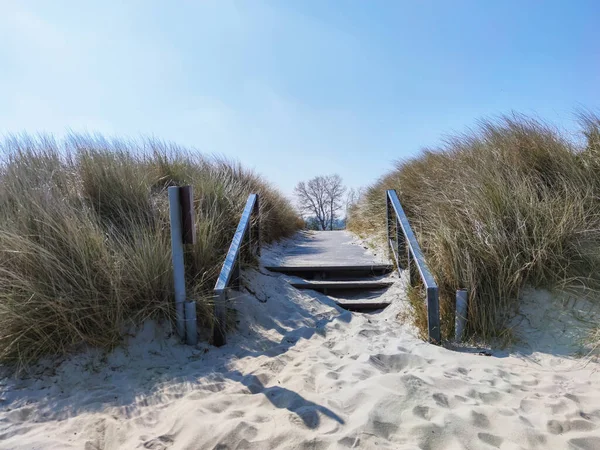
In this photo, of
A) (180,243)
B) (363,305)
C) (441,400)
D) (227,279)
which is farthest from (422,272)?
(180,243)

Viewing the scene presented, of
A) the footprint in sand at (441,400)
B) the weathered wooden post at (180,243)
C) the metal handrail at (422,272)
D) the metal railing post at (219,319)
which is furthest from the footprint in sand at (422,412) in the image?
the weathered wooden post at (180,243)

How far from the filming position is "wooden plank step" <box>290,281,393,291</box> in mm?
5121

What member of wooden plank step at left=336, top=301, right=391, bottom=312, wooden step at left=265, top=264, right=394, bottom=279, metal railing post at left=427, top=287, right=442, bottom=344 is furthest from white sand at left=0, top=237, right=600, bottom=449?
wooden step at left=265, top=264, right=394, bottom=279

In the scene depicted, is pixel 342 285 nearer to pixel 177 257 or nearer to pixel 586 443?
pixel 177 257

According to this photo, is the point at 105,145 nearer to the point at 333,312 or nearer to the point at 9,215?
the point at 9,215

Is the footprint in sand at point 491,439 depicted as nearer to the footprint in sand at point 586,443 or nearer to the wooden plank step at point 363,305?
the footprint in sand at point 586,443

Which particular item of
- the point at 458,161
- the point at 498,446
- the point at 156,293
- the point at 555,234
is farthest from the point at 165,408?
the point at 458,161

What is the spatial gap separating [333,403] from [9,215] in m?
3.45

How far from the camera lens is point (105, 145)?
21.8 ft

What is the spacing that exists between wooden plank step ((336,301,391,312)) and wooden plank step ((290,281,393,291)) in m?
0.41

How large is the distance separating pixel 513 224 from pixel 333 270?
7.67ft

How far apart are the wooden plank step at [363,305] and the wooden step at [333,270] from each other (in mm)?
865

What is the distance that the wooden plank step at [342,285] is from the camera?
5.12 metres

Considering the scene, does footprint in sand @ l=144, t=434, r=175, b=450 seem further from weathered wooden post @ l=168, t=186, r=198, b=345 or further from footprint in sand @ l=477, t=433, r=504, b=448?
footprint in sand @ l=477, t=433, r=504, b=448
